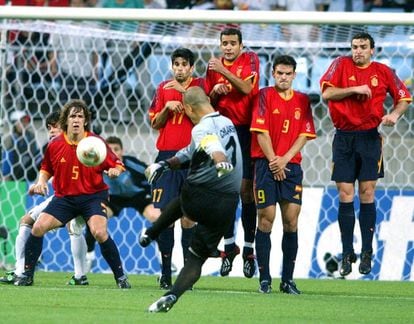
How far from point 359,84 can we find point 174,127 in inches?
69.6

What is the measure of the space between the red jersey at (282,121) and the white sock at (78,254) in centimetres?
187

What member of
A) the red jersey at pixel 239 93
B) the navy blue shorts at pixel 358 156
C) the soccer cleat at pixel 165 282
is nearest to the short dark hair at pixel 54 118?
the red jersey at pixel 239 93

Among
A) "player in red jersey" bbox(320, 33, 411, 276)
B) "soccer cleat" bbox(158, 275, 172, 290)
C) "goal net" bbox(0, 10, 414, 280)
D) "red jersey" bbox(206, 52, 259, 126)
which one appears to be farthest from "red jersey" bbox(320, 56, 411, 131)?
"soccer cleat" bbox(158, 275, 172, 290)

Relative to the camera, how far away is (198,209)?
25.6ft

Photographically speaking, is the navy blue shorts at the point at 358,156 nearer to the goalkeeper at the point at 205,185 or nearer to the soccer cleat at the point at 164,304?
the goalkeeper at the point at 205,185

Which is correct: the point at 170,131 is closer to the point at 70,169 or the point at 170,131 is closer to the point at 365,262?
the point at 70,169

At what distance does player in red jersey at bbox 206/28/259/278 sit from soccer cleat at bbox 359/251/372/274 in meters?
1.00

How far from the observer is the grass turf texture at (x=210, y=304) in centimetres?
742

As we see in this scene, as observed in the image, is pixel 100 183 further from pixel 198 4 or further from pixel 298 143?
pixel 198 4

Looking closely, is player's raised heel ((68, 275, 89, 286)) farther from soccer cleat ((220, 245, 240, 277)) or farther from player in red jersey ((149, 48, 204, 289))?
soccer cleat ((220, 245, 240, 277))

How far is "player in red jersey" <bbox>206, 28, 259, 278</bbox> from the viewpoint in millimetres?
10062

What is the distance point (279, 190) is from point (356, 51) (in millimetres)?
1527

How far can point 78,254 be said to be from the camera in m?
10.6

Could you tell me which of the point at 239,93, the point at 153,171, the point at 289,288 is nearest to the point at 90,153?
the point at 239,93
